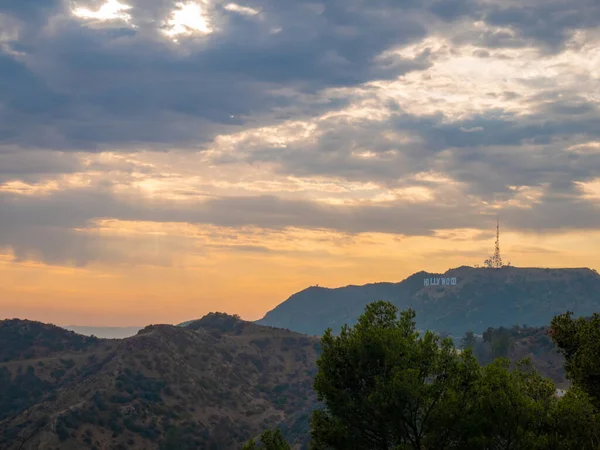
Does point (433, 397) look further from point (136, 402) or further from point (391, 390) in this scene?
point (136, 402)

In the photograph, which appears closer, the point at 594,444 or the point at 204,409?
the point at 594,444

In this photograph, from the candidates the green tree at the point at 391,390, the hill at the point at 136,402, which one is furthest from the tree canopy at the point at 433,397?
the hill at the point at 136,402

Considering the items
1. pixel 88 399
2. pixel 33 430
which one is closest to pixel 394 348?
pixel 33 430

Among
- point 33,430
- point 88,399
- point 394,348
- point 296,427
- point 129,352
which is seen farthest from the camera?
point 129,352

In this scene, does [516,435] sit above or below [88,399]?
above

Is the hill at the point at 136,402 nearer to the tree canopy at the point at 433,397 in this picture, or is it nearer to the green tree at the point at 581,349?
the tree canopy at the point at 433,397

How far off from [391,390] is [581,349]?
13573mm

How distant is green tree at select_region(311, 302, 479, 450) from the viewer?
120 ft

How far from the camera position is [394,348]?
3828cm

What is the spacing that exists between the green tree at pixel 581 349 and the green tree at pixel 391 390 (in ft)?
24.7

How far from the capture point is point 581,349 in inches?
1633

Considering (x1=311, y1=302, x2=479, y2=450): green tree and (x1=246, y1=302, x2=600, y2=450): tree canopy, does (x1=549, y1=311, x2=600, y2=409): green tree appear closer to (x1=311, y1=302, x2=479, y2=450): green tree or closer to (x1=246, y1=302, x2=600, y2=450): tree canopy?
(x1=246, y1=302, x2=600, y2=450): tree canopy

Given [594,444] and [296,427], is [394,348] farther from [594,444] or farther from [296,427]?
[296,427]

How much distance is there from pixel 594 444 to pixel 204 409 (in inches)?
5414
